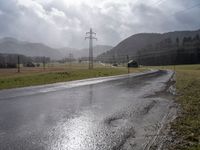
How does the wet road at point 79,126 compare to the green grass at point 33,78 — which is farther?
the green grass at point 33,78

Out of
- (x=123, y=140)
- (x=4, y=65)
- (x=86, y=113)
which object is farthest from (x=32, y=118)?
(x=4, y=65)

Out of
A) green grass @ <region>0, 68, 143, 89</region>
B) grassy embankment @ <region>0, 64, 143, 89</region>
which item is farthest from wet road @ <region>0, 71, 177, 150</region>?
grassy embankment @ <region>0, 64, 143, 89</region>

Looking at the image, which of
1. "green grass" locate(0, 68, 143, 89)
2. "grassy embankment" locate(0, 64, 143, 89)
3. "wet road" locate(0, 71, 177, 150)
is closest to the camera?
"wet road" locate(0, 71, 177, 150)

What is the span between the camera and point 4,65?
214 ft

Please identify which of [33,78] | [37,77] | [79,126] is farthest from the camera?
[37,77]

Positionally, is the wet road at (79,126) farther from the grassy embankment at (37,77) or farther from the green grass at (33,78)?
the grassy embankment at (37,77)

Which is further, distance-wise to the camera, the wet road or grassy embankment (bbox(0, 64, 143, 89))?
grassy embankment (bbox(0, 64, 143, 89))

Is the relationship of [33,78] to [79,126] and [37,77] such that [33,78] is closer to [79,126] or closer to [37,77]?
[37,77]

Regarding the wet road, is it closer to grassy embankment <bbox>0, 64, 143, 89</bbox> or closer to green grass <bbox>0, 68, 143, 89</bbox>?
green grass <bbox>0, 68, 143, 89</bbox>

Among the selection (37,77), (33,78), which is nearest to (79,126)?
(33,78)

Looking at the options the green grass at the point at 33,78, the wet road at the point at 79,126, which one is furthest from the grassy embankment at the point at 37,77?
the wet road at the point at 79,126

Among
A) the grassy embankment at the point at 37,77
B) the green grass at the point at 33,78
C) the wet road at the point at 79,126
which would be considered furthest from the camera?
the grassy embankment at the point at 37,77

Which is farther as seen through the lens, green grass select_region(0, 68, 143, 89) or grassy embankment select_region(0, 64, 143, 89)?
grassy embankment select_region(0, 64, 143, 89)

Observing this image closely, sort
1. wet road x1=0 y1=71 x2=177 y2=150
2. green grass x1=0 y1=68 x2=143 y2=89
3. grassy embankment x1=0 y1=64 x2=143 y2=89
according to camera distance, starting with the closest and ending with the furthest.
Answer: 1. wet road x1=0 y1=71 x2=177 y2=150
2. green grass x1=0 y1=68 x2=143 y2=89
3. grassy embankment x1=0 y1=64 x2=143 y2=89
